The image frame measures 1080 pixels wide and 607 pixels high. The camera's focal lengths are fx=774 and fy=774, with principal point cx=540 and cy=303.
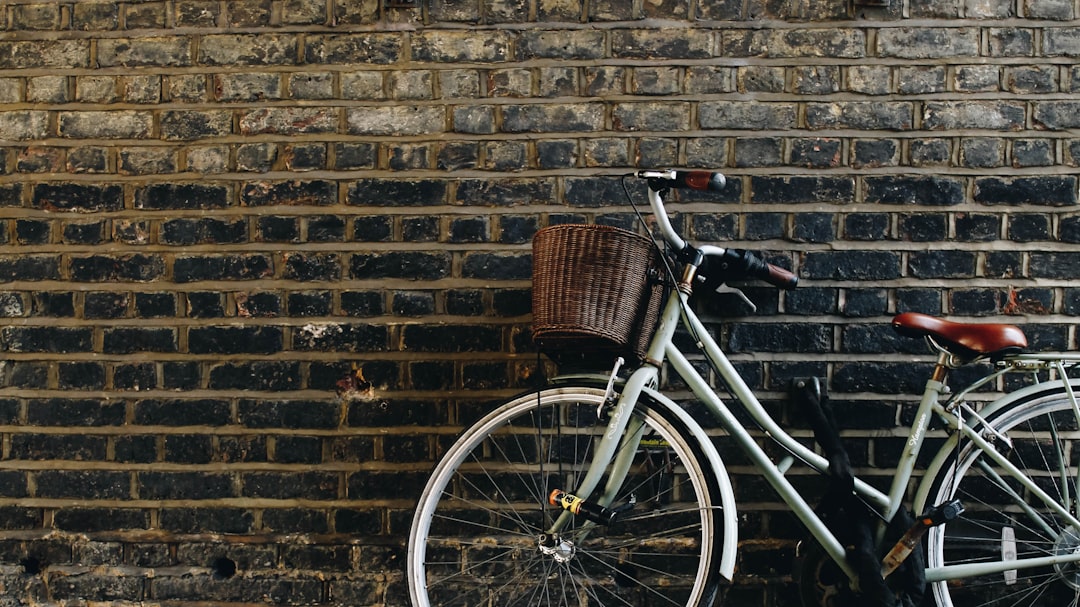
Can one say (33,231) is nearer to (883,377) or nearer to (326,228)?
(326,228)

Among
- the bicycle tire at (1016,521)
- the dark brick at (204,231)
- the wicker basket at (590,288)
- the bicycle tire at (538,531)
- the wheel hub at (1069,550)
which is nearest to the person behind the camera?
the wicker basket at (590,288)

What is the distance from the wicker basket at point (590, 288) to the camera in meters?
2.15

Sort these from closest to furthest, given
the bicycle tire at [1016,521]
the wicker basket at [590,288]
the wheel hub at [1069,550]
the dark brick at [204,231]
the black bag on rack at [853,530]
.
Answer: the wicker basket at [590,288], the black bag on rack at [853,530], the wheel hub at [1069,550], the bicycle tire at [1016,521], the dark brick at [204,231]

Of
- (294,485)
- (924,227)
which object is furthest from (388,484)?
(924,227)

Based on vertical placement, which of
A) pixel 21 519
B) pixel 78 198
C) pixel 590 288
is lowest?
pixel 21 519

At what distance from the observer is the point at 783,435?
241 cm

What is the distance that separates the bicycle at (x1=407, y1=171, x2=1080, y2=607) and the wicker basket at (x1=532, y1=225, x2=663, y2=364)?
4.7 inches

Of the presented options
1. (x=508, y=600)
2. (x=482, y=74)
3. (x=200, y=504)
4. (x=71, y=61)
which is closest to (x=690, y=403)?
(x=508, y=600)

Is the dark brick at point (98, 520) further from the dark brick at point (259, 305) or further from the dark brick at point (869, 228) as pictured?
the dark brick at point (869, 228)

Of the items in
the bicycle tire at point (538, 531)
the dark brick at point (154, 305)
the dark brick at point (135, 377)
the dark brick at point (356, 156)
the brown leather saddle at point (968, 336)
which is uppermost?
the dark brick at point (356, 156)

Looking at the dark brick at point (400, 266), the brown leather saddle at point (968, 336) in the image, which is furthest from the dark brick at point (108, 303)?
the brown leather saddle at point (968, 336)

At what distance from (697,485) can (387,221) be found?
1.37 m

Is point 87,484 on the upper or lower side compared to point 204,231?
lower

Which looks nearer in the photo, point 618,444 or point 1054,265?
point 618,444
